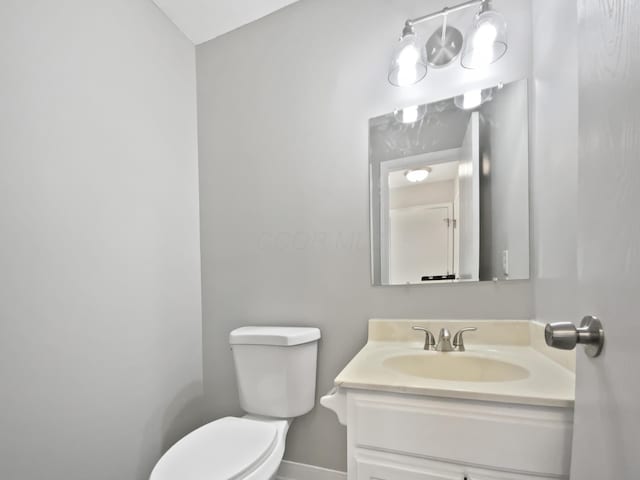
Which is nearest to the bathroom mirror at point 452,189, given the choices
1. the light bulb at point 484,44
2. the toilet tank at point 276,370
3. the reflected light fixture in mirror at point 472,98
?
the reflected light fixture in mirror at point 472,98

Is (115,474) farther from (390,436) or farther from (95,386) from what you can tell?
(390,436)

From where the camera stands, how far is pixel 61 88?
1116 mm

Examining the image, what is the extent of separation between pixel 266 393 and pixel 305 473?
1.61 ft

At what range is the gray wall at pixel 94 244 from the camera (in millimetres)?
971

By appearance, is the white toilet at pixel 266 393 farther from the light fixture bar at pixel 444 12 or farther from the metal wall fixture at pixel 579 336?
the light fixture bar at pixel 444 12

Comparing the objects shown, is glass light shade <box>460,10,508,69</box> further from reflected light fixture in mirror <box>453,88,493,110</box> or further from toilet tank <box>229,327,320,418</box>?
toilet tank <box>229,327,320,418</box>

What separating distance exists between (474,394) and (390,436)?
0.79ft

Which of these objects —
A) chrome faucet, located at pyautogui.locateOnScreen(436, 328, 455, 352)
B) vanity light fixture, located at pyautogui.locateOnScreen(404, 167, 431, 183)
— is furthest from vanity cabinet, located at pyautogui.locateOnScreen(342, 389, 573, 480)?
vanity light fixture, located at pyautogui.locateOnScreen(404, 167, 431, 183)

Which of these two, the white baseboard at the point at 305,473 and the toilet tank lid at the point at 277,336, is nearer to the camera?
the toilet tank lid at the point at 277,336

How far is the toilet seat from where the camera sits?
933 mm

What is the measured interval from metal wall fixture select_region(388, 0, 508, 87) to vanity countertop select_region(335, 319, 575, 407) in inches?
39.9

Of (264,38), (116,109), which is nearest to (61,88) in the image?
(116,109)

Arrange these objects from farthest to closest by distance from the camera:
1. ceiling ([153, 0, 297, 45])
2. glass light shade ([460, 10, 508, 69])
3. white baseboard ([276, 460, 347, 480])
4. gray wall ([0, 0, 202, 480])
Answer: ceiling ([153, 0, 297, 45]) → white baseboard ([276, 460, 347, 480]) → glass light shade ([460, 10, 508, 69]) → gray wall ([0, 0, 202, 480])

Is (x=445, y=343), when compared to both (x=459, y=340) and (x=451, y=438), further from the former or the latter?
(x=451, y=438)
